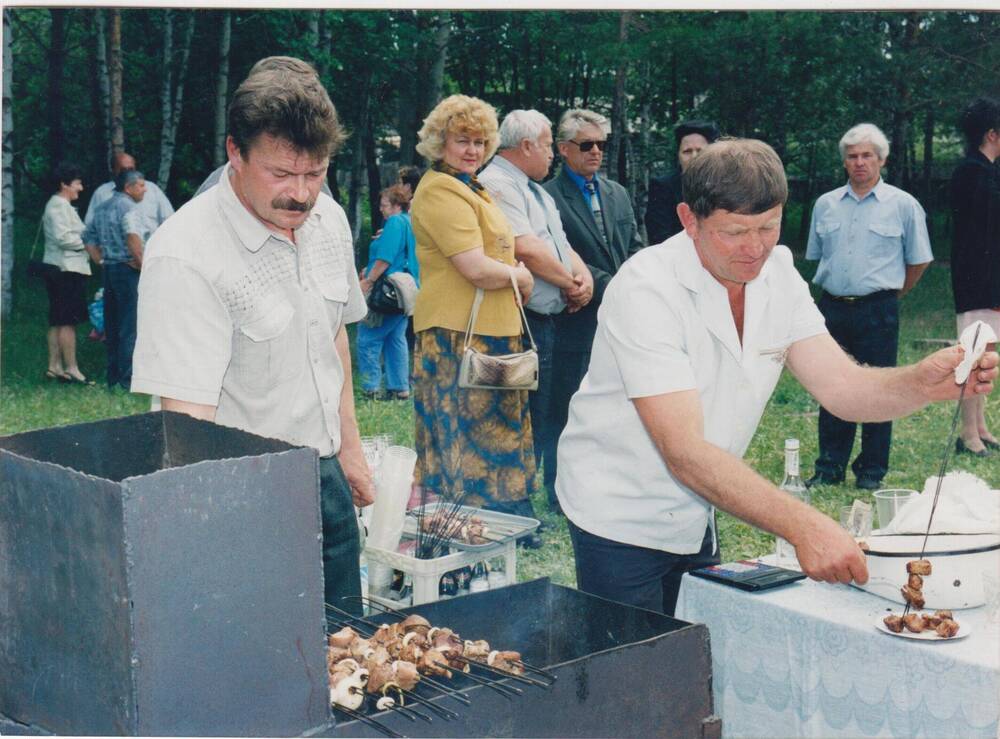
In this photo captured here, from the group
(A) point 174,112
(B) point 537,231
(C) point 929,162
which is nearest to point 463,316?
(B) point 537,231

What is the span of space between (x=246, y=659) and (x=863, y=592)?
1289mm

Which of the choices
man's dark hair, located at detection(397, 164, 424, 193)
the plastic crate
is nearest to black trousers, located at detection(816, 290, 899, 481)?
the plastic crate

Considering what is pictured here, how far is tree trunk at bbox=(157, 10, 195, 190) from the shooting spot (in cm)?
1289

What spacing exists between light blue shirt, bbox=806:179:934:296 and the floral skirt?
198 cm

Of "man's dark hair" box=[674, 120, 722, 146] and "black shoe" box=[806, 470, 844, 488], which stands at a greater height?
"man's dark hair" box=[674, 120, 722, 146]

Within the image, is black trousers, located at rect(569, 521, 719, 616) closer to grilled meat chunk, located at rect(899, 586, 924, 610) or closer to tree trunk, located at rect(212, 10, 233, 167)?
grilled meat chunk, located at rect(899, 586, 924, 610)

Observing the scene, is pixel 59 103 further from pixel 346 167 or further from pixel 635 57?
pixel 635 57

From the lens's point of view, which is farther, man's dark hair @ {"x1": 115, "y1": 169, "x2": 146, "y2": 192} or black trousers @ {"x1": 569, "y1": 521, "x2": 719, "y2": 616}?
man's dark hair @ {"x1": 115, "y1": 169, "x2": 146, "y2": 192}

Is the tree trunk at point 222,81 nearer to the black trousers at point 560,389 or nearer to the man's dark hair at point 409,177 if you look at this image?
the man's dark hair at point 409,177

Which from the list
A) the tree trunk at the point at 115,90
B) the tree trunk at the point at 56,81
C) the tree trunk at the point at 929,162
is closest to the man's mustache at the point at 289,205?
the tree trunk at the point at 929,162

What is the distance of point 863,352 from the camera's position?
578 cm

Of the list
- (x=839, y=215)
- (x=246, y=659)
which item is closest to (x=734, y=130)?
(x=839, y=215)

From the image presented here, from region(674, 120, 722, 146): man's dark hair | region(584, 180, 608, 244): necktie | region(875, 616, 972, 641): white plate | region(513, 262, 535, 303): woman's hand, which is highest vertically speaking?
region(674, 120, 722, 146): man's dark hair

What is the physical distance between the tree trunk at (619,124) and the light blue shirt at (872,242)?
6313 millimetres
